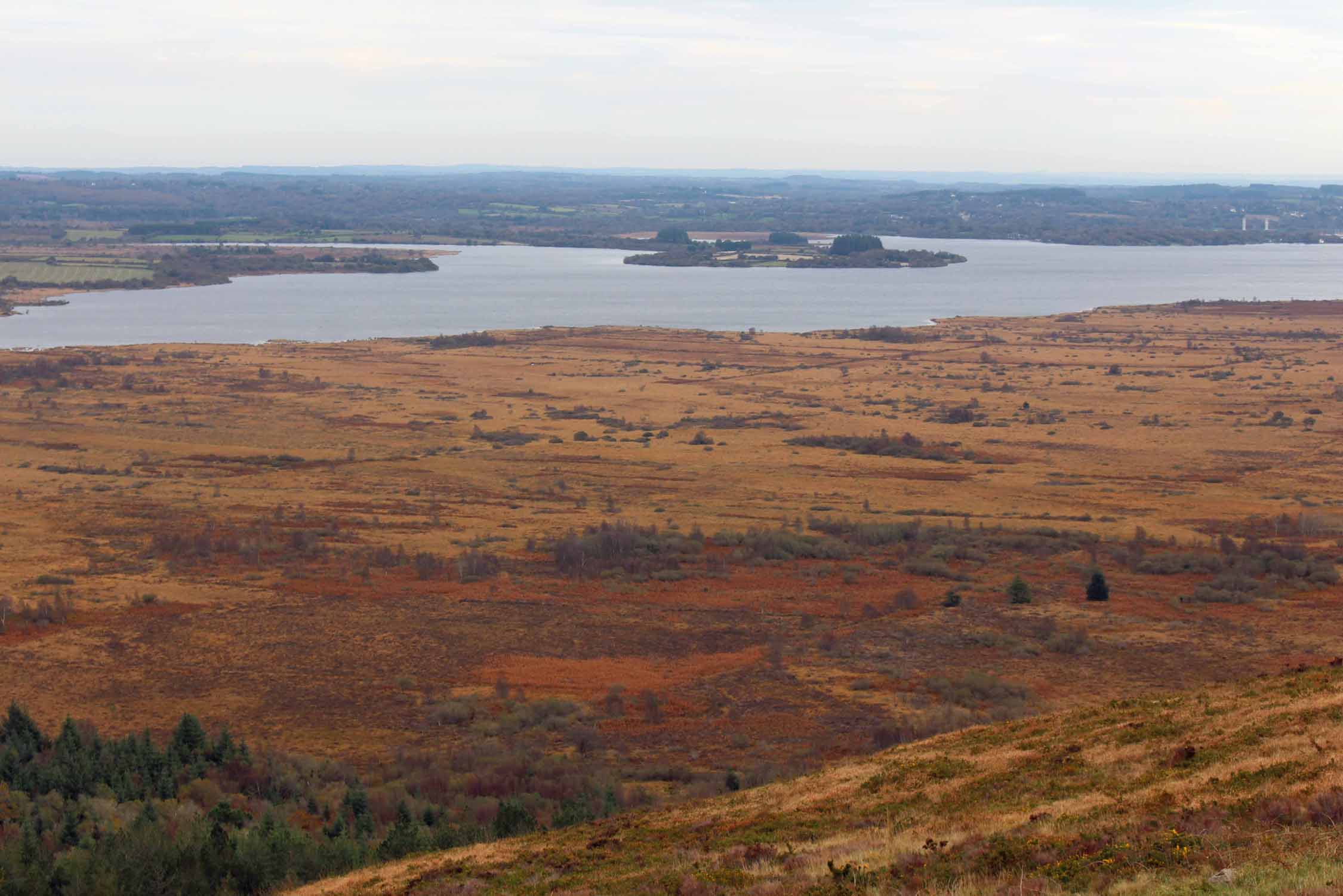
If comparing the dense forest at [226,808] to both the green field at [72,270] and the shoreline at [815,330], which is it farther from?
the green field at [72,270]

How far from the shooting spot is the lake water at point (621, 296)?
90312 mm

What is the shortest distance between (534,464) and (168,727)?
22.2 meters

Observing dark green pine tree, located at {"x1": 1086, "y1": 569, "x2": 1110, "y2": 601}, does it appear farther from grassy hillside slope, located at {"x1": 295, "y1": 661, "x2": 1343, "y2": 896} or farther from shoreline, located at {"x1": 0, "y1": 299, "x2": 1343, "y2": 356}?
shoreline, located at {"x1": 0, "y1": 299, "x2": 1343, "y2": 356}

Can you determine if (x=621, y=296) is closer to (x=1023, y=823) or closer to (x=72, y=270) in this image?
(x=72, y=270)

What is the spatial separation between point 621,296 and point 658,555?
86.3 m

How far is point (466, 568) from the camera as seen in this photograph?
1105 inches

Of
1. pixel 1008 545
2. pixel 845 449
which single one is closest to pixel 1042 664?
pixel 1008 545

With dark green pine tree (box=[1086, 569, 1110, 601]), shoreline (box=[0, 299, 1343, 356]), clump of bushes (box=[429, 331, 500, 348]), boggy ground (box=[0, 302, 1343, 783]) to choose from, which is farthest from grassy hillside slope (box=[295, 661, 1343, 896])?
clump of bushes (box=[429, 331, 500, 348])

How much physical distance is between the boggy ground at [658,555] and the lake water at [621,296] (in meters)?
31.6

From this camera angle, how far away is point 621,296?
113938mm

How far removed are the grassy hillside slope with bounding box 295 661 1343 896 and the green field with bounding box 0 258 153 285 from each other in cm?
11818

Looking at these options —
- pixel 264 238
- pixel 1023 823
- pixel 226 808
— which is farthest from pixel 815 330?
pixel 264 238

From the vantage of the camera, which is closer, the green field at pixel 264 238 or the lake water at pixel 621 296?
the lake water at pixel 621 296

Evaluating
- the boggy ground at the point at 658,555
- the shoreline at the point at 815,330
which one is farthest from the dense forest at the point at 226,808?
the shoreline at the point at 815,330
